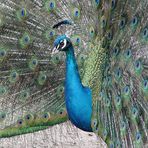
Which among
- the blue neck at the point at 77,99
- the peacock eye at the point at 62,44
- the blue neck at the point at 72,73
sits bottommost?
the blue neck at the point at 77,99

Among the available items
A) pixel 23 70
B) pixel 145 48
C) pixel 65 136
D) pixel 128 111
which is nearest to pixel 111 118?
pixel 128 111

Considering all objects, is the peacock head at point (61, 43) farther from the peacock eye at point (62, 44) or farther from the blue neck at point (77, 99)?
the blue neck at point (77, 99)

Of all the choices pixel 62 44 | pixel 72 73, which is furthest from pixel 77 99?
pixel 62 44

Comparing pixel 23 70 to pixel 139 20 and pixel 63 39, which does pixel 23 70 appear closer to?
pixel 63 39

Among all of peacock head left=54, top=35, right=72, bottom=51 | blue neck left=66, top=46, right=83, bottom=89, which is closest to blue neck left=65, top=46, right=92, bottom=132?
blue neck left=66, top=46, right=83, bottom=89

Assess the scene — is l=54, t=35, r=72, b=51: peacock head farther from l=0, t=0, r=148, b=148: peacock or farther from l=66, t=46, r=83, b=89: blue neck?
l=66, t=46, r=83, b=89: blue neck

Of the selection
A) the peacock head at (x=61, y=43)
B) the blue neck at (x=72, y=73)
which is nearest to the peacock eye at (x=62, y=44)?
the peacock head at (x=61, y=43)

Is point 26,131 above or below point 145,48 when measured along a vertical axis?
below

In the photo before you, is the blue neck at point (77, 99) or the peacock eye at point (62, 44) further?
the blue neck at point (77, 99)
